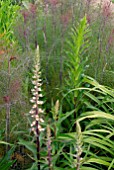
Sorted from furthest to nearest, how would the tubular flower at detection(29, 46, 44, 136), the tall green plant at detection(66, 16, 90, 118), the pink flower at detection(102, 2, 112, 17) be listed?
the pink flower at detection(102, 2, 112, 17) < the tall green plant at detection(66, 16, 90, 118) < the tubular flower at detection(29, 46, 44, 136)

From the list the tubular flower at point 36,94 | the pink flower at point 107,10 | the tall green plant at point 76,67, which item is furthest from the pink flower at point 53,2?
the tubular flower at point 36,94

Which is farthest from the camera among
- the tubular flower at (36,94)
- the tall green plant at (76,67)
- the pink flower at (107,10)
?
the pink flower at (107,10)

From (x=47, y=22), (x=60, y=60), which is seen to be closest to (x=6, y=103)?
(x=60, y=60)

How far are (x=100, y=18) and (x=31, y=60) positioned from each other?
1.07 m

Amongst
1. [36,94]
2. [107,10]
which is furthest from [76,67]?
[36,94]

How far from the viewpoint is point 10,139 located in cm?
330

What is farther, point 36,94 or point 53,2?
point 53,2

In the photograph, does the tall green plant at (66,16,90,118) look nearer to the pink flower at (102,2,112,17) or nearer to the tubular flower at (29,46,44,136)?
the pink flower at (102,2,112,17)

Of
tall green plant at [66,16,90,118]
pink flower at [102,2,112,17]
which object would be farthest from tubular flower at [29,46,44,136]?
pink flower at [102,2,112,17]

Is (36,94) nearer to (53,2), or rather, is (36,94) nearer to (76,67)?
(76,67)

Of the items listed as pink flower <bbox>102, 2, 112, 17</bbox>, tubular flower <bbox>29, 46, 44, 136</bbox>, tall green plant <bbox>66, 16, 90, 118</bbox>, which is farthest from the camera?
pink flower <bbox>102, 2, 112, 17</bbox>

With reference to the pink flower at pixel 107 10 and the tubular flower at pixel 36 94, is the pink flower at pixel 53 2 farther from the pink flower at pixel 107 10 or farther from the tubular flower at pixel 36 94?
the tubular flower at pixel 36 94

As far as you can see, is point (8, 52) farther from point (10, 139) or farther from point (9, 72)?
point (10, 139)

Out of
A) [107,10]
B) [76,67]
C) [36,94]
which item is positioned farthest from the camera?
[107,10]
